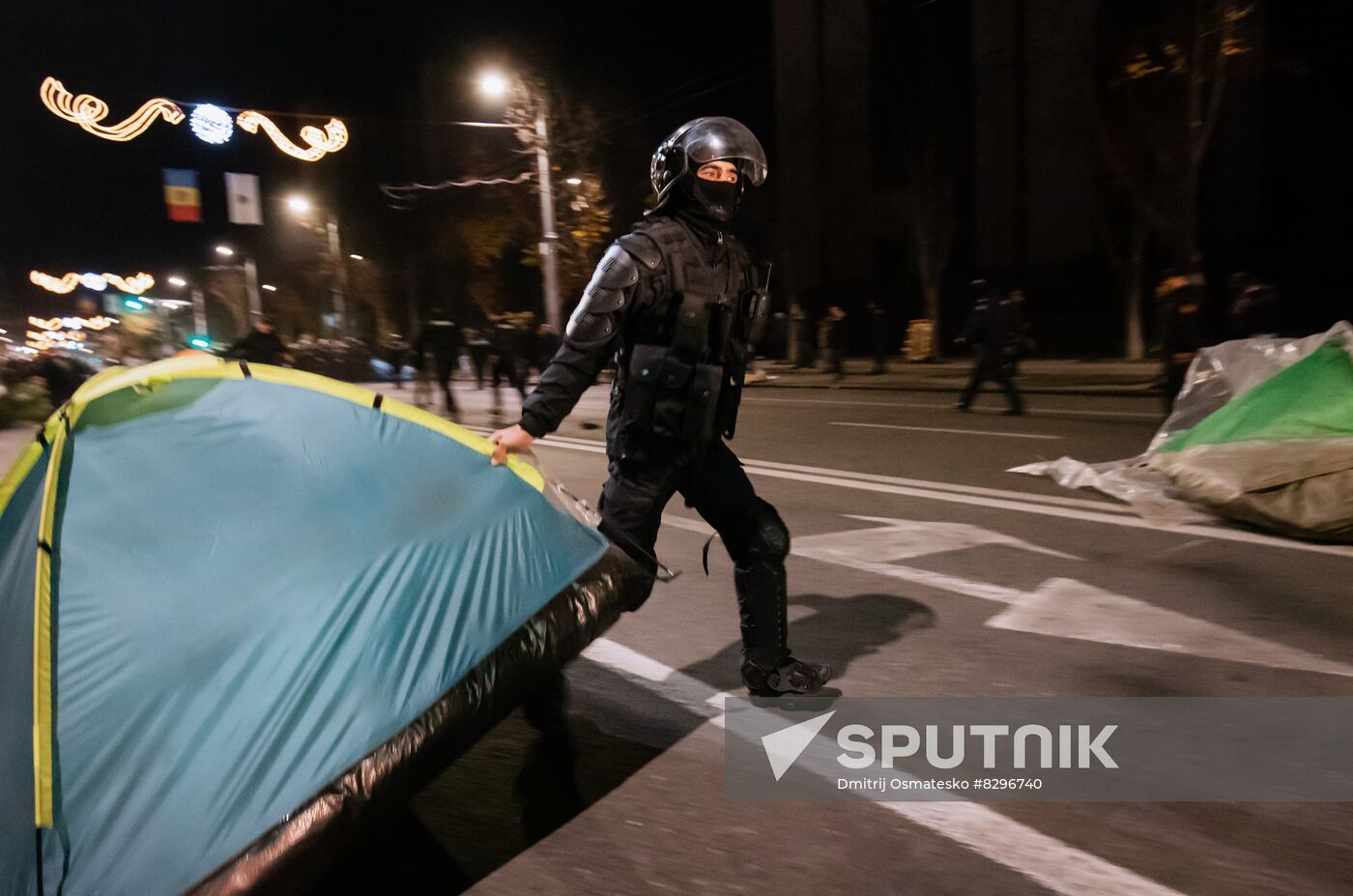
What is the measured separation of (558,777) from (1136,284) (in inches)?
825

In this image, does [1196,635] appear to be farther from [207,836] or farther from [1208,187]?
[1208,187]

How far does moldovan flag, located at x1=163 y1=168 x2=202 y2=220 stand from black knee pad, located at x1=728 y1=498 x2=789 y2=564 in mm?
18563

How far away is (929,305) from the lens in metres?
25.8

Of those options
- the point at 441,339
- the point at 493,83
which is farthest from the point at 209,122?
the point at 493,83

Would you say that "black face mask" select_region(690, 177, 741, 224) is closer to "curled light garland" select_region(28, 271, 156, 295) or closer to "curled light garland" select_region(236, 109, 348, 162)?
"curled light garland" select_region(236, 109, 348, 162)

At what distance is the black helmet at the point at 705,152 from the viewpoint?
3152 millimetres

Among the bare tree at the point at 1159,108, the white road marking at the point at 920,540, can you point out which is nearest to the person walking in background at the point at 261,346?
the white road marking at the point at 920,540

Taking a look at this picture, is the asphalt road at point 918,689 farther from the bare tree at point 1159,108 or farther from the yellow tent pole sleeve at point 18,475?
the bare tree at point 1159,108

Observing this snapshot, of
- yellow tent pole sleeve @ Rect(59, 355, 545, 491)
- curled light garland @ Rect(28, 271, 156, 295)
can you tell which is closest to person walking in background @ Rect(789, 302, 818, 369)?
yellow tent pole sleeve @ Rect(59, 355, 545, 491)

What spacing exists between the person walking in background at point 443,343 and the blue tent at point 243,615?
12572 millimetres

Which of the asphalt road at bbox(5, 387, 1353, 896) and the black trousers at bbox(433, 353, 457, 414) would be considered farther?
the black trousers at bbox(433, 353, 457, 414)

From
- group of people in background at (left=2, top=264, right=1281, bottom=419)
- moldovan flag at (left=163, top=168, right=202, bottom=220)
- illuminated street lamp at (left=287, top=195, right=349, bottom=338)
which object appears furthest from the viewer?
illuminated street lamp at (left=287, top=195, right=349, bottom=338)

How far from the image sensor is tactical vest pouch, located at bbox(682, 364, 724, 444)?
3.10m

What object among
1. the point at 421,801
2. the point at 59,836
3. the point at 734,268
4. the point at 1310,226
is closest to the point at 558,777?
the point at 421,801
